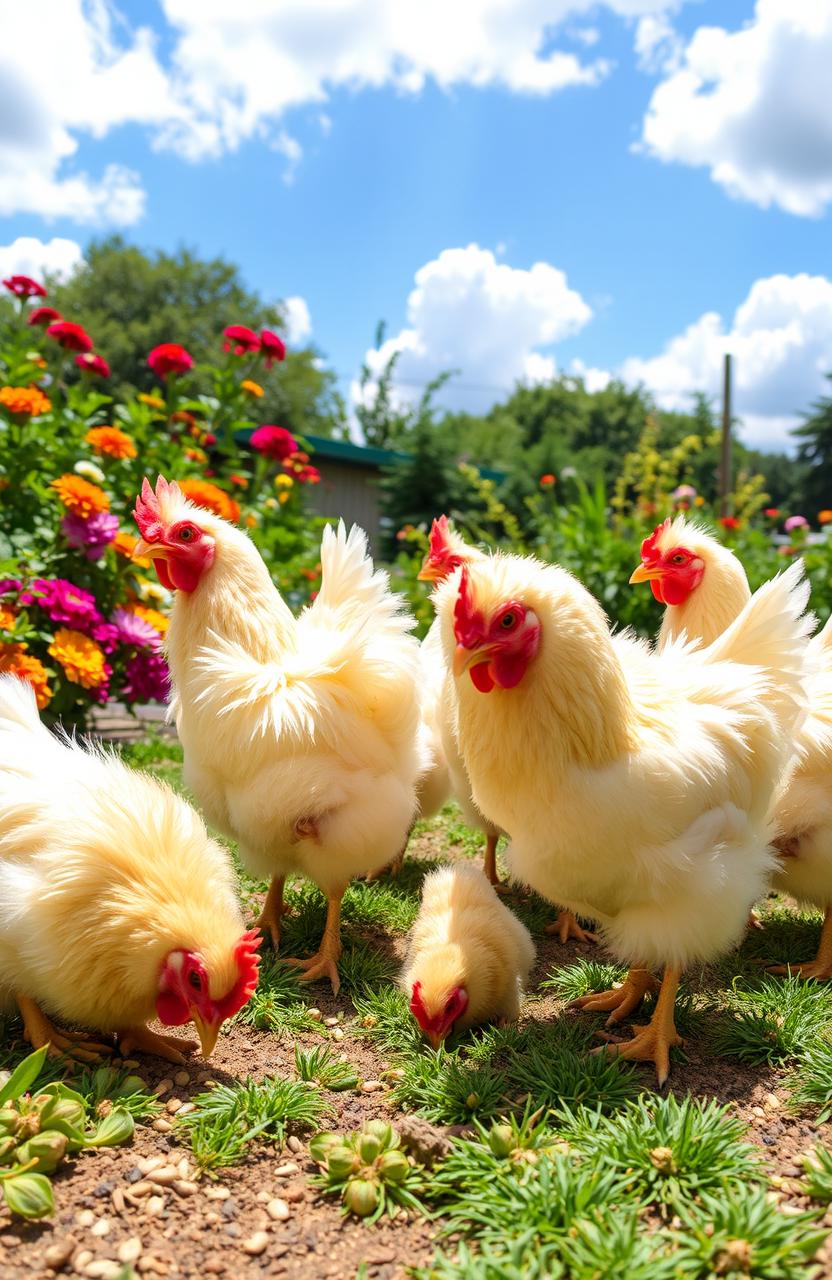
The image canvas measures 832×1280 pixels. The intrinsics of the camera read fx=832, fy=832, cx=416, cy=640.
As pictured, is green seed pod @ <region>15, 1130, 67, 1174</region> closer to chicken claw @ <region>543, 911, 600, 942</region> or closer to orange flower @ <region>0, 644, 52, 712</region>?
chicken claw @ <region>543, 911, 600, 942</region>

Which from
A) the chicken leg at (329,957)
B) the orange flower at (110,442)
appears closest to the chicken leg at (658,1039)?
the chicken leg at (329,957)

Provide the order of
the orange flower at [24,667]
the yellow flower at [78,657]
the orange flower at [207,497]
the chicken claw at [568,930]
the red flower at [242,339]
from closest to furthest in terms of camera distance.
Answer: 1. the chicken claw at [568,930]
2. the orange flower at [24,667]
3. the yellow flower at [78,657]
4. the orange flower at [207,497]
5. the red flower at [242,339]

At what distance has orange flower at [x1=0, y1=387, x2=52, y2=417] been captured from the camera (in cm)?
589

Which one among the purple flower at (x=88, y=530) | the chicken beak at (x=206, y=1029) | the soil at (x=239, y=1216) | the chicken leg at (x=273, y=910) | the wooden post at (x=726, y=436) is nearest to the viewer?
the soil at (x=239, y=1216)

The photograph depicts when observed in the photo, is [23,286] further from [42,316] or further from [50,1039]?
[50,1039]

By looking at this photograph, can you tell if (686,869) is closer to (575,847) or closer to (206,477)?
(575,847)

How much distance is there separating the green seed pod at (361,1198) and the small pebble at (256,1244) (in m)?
0.22

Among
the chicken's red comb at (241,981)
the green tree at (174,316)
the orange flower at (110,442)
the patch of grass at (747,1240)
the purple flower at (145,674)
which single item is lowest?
the patch of grass at (747,1240)

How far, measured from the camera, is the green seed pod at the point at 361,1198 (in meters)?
2.14

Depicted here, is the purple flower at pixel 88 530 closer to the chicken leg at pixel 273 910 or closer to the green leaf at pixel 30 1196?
the chicken leg at pixel 273 910

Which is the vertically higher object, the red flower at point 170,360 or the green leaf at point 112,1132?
the red flower at point 170,360

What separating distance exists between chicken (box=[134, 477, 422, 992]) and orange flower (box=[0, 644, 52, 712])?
5.79ft

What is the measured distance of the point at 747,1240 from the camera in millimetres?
1933

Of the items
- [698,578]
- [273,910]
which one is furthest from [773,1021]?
[273,910]
